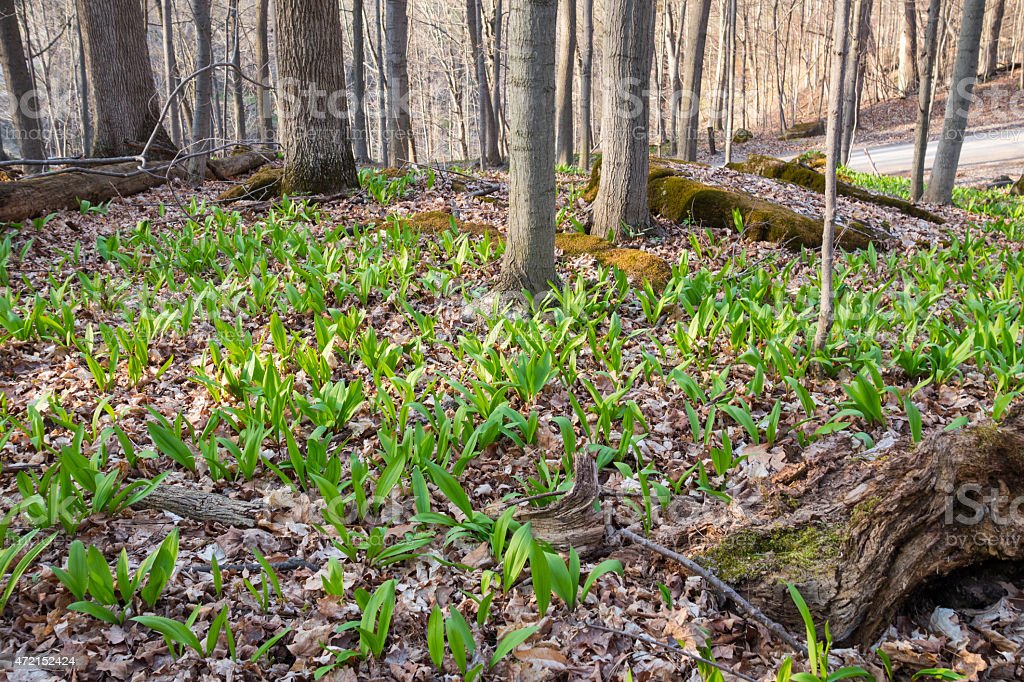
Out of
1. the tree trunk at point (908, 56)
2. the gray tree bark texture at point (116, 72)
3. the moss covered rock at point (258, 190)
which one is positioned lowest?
the moss covered rock at point (258, 190)

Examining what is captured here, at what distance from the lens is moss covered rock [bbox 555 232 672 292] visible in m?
5.38

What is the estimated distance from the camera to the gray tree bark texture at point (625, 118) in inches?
235

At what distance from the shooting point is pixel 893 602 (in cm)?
221

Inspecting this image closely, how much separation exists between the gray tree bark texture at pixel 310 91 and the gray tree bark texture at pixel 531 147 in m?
3.20

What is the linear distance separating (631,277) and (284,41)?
Result: 4.46 m

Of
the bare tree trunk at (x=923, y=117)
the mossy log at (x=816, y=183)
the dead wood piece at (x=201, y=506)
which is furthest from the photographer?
the bare tree trunk at (x=923, y=117)

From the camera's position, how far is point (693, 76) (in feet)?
45.1

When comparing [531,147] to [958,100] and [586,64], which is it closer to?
[958,100]

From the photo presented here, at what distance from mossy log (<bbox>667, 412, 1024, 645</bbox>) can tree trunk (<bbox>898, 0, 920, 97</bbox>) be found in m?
28.4

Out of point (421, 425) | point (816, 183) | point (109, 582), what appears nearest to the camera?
point (109, 582)

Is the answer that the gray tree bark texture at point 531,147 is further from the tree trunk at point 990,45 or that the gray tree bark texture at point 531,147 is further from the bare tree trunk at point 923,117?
the tree trunk at point 990,45

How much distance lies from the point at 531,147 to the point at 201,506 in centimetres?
300

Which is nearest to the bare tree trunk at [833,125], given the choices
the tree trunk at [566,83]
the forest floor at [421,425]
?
the forest floor at [421,425]

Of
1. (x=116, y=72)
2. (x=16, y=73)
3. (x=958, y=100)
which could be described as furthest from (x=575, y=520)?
(x=16, y=73)
